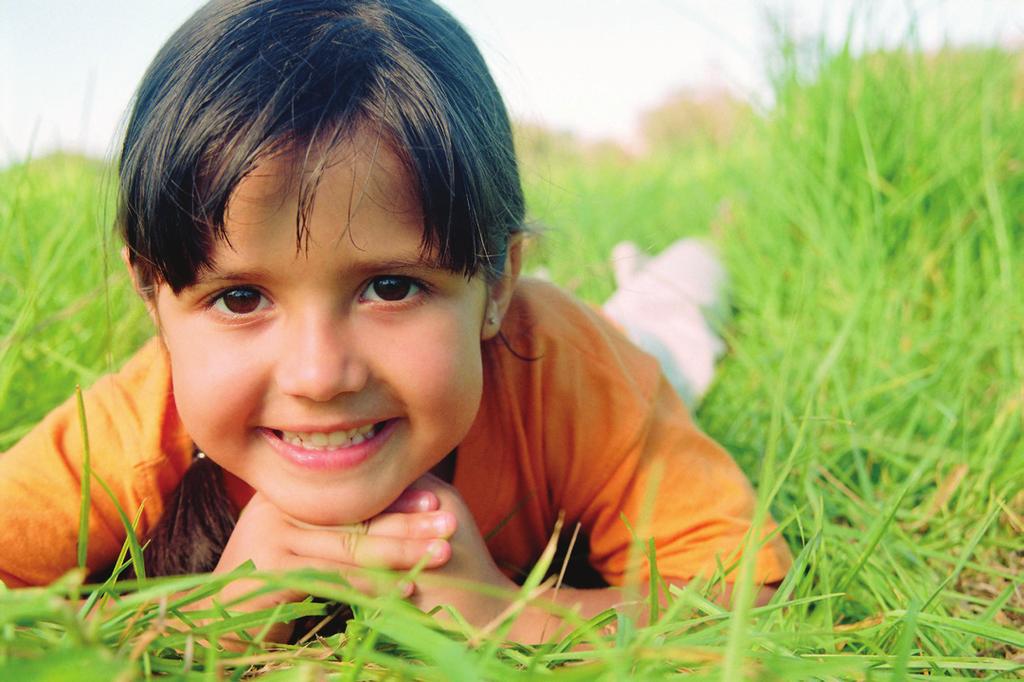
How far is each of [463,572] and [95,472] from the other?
553 millimetres

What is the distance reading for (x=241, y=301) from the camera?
3.55 feet

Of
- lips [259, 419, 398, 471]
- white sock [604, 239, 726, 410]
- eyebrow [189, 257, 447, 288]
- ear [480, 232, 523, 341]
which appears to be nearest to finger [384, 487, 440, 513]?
lips [259, 419, 398, 471]

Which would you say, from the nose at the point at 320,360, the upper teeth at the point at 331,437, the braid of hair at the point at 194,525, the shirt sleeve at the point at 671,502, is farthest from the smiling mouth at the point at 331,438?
the shirt sleeve at the point at 671,502

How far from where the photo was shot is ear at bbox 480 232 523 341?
131cm

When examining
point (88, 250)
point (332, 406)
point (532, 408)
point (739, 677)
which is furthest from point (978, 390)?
point (88, 250)

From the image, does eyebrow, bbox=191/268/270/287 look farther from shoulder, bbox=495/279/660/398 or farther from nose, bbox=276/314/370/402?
shoulder, bbox=495/279/660/398

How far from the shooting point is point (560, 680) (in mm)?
586

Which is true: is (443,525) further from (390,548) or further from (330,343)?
(330,343)

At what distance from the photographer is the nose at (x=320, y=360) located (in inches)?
39.7

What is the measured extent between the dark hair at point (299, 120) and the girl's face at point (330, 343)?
2cm

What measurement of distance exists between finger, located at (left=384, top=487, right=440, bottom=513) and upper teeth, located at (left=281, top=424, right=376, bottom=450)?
142mm

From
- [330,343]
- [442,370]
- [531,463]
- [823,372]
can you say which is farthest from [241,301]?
[823,372]

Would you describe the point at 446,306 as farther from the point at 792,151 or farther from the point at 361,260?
the point at 792,151

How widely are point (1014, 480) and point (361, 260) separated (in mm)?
1136
